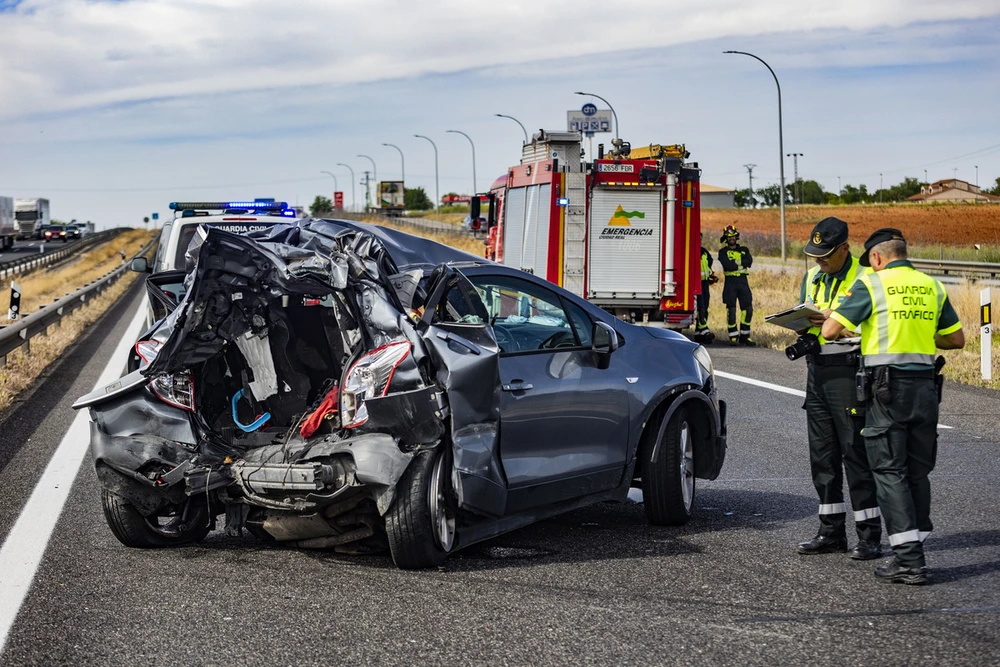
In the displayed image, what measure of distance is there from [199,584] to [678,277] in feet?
47.0

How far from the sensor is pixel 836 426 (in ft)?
21.5

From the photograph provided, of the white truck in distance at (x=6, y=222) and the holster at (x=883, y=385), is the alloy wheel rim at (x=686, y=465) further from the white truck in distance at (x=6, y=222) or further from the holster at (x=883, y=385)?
the white truck in distance at (x=6, y=222)

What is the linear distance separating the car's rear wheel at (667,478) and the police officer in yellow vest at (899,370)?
125cm

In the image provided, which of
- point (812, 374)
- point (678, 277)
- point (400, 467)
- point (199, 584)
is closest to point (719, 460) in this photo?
point (812, 374)

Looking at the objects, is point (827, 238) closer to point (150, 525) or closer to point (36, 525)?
point (150, 525)

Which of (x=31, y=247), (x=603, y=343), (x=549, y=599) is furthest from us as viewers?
(x=31, y=247)

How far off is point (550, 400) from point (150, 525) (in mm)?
2210

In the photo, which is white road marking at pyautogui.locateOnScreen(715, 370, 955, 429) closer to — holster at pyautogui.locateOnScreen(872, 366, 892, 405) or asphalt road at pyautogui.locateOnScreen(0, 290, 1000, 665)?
asphalt road at pyautogui.locateOnScreen(0, 290, 1000, 665)

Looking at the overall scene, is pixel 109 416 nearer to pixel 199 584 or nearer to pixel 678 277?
pixel 199 584

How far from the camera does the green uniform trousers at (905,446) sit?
6070mm

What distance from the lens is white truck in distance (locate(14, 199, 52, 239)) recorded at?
331ft

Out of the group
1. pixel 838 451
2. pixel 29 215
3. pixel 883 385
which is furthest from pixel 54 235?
pixel 883 385

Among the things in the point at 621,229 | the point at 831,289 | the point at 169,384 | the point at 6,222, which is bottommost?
the point at 169,384

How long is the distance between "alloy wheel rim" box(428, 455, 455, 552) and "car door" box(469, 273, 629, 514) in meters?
0.39
